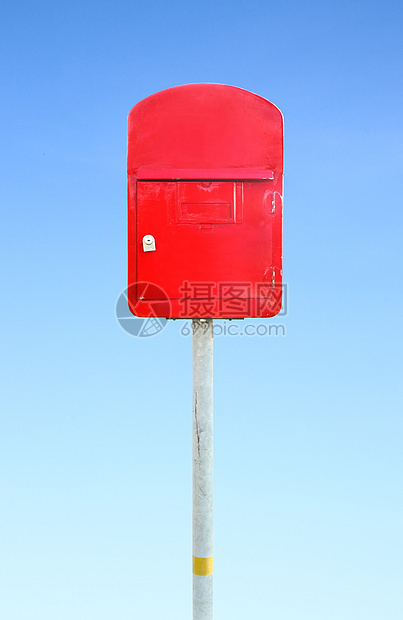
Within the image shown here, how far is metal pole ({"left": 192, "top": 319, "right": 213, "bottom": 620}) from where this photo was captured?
5.83ft

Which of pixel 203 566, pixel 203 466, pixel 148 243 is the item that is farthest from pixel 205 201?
pixel 203 566

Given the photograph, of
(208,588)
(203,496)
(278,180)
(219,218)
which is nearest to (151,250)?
(219,218)

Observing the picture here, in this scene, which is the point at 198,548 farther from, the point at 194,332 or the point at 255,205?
the point at 255,205

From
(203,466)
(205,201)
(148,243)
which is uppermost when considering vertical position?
(205,201)

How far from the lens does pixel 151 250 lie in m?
1.71

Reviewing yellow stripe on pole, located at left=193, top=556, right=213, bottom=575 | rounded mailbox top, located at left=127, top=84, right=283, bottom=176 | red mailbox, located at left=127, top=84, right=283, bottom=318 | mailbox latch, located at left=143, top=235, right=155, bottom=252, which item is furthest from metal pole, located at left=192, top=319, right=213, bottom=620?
rounded mailbox top, located at left=127, top=84, right=283, bottom=176

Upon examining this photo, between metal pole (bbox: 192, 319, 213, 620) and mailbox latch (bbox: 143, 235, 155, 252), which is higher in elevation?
mailbox latch (bbox: 143, 235, 155, 252)

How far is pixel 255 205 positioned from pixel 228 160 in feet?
0.55

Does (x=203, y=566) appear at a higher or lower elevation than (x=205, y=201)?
lower

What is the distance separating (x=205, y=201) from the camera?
1.70 metres

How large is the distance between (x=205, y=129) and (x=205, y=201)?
229 millimetres

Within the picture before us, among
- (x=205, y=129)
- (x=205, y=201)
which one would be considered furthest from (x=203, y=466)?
(x=205, y=129)

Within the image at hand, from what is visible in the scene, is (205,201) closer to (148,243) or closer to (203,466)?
(148,243)

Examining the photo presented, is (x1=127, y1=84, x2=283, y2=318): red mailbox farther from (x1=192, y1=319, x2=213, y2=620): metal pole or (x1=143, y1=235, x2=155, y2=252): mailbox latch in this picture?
(x1=192, y1=319, x2=213, y2=620): metal pole
